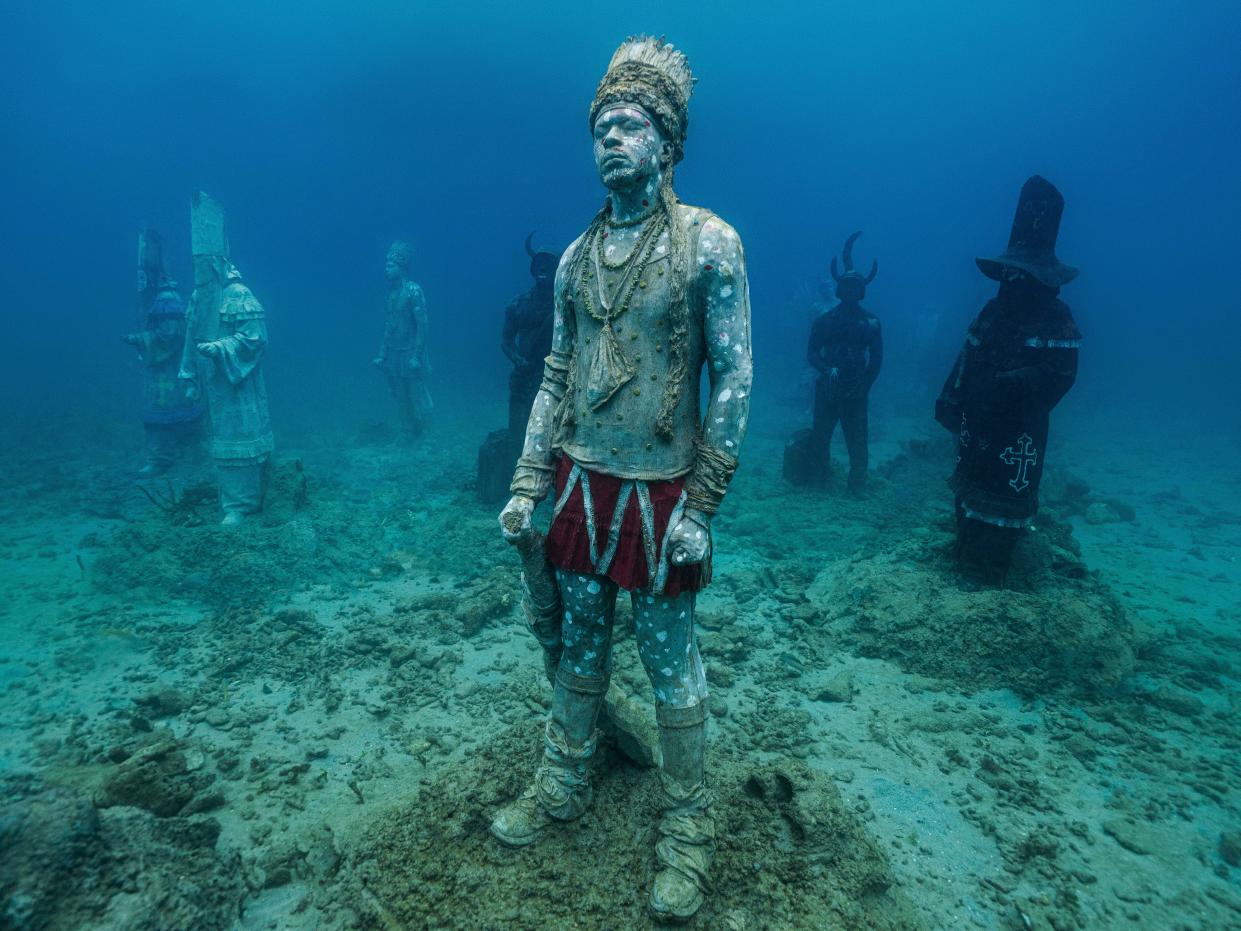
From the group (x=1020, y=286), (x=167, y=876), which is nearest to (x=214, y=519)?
(x=167, y=876)

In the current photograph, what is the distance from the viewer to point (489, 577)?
20.6ft

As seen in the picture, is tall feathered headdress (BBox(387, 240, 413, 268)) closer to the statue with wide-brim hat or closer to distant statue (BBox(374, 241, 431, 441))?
distant statue (BBox(374, 241, 431, 441))

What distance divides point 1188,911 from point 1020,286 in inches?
162

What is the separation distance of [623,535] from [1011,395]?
410 cm

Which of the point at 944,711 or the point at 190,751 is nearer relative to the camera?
the point at 190,751

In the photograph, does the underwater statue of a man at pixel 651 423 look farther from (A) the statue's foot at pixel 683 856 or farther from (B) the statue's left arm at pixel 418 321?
(B) the statue's left arm at pixel 418 321

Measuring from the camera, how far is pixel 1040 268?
200 inches

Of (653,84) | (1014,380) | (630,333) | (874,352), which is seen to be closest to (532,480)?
(630,333)

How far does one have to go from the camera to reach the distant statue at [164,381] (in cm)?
976

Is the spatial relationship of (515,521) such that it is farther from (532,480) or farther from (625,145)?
(625,145)

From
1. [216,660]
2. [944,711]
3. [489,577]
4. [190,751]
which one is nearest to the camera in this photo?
[190,751]

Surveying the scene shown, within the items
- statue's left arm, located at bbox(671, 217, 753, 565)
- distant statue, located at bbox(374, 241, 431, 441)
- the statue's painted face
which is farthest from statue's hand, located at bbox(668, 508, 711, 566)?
distant statue, located at bbox(374, 241, 431, 441)

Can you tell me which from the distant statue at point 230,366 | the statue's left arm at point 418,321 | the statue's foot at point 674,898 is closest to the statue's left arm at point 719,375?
the statue's foot at point 674,898

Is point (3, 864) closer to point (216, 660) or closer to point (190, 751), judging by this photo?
point (190, 751)
